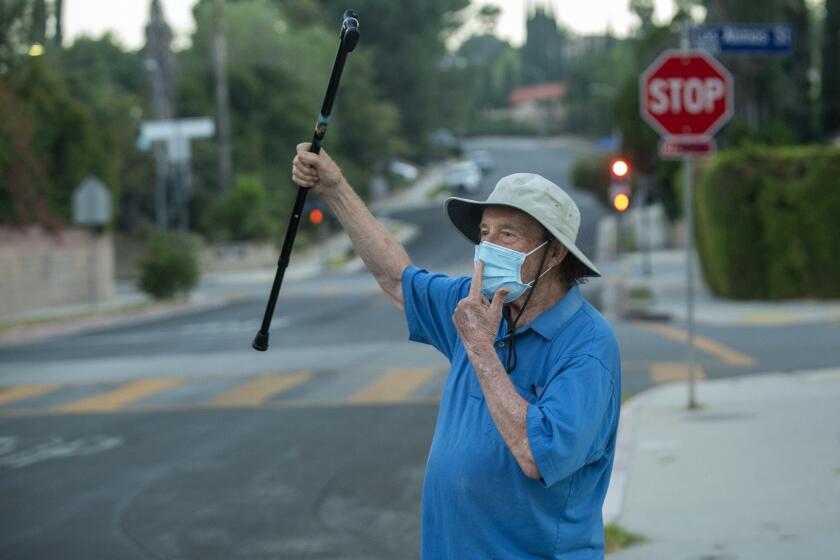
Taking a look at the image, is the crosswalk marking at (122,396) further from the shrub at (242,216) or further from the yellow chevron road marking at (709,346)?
the shrub at (242,216)

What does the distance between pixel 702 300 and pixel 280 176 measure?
4010 cm

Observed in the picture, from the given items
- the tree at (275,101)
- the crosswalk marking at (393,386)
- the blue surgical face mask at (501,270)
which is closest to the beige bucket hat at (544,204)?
the blue surgical face mask at (501,270)

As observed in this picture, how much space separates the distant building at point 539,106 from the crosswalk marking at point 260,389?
123m

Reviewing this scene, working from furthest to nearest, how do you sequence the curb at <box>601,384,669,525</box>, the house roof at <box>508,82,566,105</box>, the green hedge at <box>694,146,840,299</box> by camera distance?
the house roof at <box>508,82,566,105</box>, the green hedge at <box>694,146,840,299</box>, the curb at <box>601,384,669,525</box>

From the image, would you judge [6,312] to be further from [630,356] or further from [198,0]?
[198,0]

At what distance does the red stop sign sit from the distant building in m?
126

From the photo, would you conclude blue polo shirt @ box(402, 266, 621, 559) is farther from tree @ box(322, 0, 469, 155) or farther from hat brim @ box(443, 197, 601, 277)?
tree @ box(322, 0, 469, 155)

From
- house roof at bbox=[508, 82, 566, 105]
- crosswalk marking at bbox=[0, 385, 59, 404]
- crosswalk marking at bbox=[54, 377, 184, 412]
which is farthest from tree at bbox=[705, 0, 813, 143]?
house roof at bbox=[508, 82, 566, 105]

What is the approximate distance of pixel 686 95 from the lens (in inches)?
475

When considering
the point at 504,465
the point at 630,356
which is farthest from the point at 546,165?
the point at 504,465

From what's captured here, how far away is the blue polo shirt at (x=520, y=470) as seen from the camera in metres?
3.40

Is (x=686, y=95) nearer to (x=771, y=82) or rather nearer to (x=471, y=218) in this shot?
(x=471, y=218)

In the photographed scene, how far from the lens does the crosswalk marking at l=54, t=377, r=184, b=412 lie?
14188 millimetres

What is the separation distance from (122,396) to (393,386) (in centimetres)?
308
